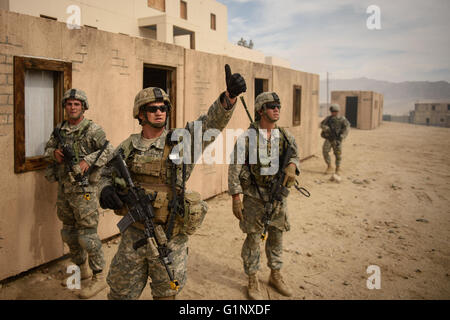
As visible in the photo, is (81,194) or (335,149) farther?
(335,149)

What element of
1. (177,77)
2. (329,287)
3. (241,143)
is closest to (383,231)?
(329,287)

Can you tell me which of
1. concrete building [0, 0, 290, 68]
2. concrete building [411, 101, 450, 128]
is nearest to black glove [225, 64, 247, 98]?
concrete building [0, 0, 290, 68]

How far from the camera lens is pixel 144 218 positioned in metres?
2.47

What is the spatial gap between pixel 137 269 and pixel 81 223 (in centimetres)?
158

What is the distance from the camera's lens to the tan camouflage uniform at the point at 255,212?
380cm

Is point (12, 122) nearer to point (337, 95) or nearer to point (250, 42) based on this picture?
point (337, 95)

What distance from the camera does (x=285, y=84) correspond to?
33.6ft

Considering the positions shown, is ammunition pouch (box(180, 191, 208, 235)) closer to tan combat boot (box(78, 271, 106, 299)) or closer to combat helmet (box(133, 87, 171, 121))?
combat helmet (box(133, 87, 171, 121))

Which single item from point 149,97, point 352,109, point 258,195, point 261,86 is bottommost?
point 258,195

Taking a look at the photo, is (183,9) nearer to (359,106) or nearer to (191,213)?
(359,106)

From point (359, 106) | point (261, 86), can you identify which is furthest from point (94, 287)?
point (359, 106)

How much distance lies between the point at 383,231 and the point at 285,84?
576 cm
